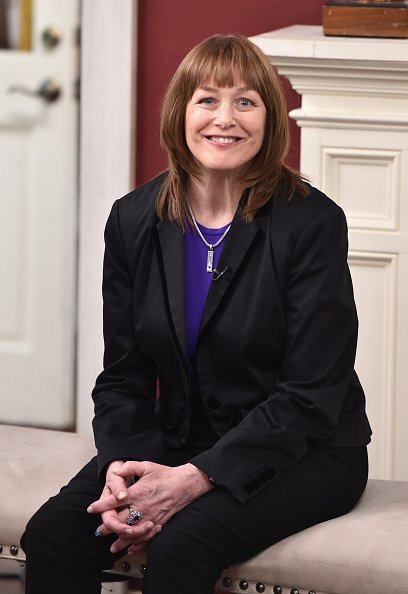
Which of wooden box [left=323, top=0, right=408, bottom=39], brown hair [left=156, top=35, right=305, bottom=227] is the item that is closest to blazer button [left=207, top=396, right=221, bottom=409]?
brown hair [left=156, top=35, right=305, bottom=227]

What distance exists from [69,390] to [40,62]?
1032 mm

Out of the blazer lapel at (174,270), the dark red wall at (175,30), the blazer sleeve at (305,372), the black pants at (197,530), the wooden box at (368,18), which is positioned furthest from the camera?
the dark red wall at (175,30)

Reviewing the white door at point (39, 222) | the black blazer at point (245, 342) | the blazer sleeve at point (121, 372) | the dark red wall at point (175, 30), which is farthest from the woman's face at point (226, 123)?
the white door at point (39, 222)

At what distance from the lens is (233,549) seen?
1.96 meters

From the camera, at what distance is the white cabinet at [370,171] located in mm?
2602

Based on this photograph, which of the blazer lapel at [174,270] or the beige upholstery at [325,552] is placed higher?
the blazer lapel at [174,270]

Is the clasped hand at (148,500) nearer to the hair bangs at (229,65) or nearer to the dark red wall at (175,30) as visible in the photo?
the hair bangs at (229,65)

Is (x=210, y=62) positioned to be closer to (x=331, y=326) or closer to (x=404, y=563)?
(x=331, y=326)

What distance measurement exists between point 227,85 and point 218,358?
1.59ft

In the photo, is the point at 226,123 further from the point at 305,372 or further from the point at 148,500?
the point at 148,500

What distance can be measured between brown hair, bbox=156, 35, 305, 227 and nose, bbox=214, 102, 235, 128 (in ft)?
0.13

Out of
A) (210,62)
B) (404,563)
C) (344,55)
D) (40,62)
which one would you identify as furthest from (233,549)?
(40,62)

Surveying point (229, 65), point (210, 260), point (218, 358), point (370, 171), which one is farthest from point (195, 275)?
point (370, 171)

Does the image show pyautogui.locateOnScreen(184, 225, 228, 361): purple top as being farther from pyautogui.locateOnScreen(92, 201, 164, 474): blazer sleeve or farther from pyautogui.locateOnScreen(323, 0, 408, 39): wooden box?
pyautogui.locateOnScreen(323, 0, 408, 39): wooden box
